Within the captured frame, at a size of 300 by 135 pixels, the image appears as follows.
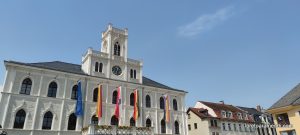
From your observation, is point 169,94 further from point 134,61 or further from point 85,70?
point 85,70

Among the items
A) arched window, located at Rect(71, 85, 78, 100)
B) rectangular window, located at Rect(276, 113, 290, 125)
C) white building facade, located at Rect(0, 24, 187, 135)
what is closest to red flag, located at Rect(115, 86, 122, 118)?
white building facade, located at Rect(0, 24, 187, 135)

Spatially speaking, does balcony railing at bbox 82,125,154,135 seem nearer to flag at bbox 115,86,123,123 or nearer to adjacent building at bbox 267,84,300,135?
flag at bbox 115,86,123,123

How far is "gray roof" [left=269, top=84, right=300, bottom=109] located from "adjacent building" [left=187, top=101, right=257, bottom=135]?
16785 millimetres

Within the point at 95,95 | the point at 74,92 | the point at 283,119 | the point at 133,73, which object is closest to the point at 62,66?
the point at 74,92

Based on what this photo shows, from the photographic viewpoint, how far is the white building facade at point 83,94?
23797 mm

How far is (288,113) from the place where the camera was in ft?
75.7

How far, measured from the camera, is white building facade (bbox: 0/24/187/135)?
937 inches

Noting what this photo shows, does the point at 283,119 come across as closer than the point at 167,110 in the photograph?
Yes

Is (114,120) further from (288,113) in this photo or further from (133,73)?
(288,113)

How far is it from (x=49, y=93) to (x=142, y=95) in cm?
1238

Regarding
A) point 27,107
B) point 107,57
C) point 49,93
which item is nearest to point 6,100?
point 27,107

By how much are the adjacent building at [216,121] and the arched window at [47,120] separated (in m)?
27.7

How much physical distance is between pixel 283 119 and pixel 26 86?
28.3m

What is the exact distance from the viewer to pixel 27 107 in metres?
24.1
